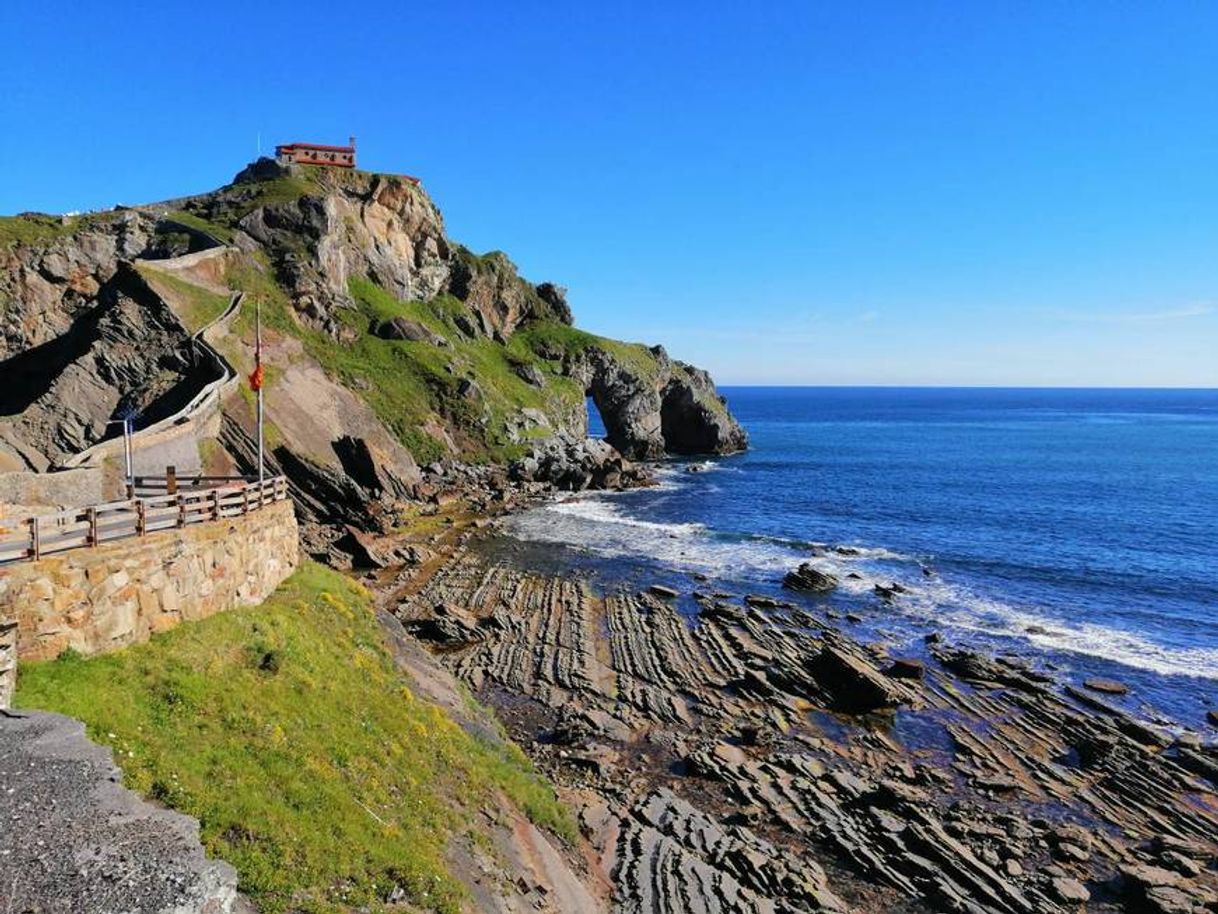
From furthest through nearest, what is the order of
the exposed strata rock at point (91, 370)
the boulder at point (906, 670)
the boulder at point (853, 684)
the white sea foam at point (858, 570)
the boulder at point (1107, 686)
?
1. the exposed strata rock at point (91, 370)
2. the white sea foam at point (858, 570)
3. the boulder at point (906, 670)
4. the boulder at point (1107, 686)
5. the boulder at point (853, 684)

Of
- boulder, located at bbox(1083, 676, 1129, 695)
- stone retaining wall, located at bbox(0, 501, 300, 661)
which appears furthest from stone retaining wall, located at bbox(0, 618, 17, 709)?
boulder, located at bbox(1083, 676, 1129, 695)

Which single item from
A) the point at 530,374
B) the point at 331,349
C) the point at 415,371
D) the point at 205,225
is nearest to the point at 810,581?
the point at 415,371

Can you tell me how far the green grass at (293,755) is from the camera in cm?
1167

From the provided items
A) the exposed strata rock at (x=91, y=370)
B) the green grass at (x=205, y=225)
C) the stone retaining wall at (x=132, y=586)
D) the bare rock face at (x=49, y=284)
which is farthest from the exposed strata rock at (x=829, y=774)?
the green grass at (x=205, y=225)

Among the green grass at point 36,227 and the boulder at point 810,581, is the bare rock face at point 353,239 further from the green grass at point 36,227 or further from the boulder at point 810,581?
the boulder at point 810,581

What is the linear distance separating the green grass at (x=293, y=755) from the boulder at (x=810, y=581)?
30.5 meters

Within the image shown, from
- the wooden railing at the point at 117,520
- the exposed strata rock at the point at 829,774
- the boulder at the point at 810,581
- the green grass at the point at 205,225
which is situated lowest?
the exposed strata rock at the point at 829,774

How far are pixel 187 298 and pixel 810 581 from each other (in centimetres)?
5645

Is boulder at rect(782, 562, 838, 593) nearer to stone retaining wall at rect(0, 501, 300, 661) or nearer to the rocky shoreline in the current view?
the rocky shoreline

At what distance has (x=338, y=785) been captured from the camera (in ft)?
47.4

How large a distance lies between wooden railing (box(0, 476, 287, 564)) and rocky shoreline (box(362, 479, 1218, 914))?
43.4ft

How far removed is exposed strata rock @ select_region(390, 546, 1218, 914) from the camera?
66.6 ft

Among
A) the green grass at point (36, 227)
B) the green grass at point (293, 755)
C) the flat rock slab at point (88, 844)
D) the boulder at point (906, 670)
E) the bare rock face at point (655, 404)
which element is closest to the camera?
the flat rock slab at point (88, 844)

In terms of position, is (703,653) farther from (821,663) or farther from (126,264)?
(126,264)
